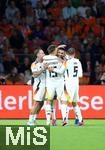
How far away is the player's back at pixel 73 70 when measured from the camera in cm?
2094

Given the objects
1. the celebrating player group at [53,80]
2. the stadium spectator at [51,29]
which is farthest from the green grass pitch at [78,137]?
the stadium spectator at [51,29]

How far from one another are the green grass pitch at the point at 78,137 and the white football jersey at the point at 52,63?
133 centimetres

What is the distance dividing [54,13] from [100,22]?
175 centimetres

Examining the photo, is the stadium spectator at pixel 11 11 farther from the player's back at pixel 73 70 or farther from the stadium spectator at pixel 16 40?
the player's back at pixel 73 70

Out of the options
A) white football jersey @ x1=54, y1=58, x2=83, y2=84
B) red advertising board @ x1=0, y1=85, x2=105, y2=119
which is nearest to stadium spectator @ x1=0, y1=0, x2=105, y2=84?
red advertising board @ x1=0, y1=85, x2=105, y2=119

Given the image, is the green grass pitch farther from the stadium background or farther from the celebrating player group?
the stadium background

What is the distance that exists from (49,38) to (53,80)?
8.24 meters

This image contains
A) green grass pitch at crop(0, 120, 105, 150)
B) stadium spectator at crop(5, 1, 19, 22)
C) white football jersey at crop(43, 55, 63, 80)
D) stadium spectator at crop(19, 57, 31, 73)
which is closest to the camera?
green grass pitch at crop(0, 120, 105, 150)

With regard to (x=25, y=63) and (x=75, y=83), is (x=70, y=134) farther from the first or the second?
(x=25, y=63)

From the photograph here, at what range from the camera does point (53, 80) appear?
2048 centimetres

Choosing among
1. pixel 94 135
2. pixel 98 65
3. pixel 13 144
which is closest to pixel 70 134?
pixel 94 135

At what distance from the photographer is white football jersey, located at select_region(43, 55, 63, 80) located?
66.3 feet

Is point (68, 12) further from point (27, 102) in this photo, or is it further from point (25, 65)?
point (27, 102)

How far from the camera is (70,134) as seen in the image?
18.4m
